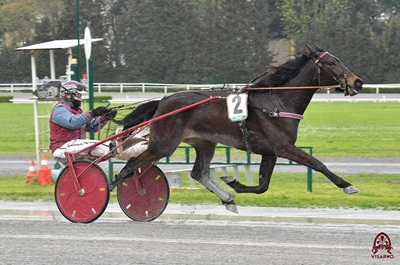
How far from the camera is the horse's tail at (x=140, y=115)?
846 cm

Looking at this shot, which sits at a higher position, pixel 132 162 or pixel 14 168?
pixel 132 162

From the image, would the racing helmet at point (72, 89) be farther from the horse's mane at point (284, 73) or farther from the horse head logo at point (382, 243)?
the horse head logo at point (382, 243)

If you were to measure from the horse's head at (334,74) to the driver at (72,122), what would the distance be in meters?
1.99

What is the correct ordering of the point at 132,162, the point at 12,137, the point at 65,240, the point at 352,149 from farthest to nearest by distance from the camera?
the point at 12,137
the point at 352,149
the point at 132,162
the point at 65,240

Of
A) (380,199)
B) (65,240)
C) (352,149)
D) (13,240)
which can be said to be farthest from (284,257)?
(352,149)

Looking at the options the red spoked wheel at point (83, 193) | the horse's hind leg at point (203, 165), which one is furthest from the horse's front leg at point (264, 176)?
the red spoked wheel at point (83, 193)

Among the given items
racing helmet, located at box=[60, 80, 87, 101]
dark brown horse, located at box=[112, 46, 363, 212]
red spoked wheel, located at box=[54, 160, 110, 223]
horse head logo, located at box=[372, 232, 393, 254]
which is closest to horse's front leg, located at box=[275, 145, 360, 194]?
dark brown horse, located at box=[112, 46, 363, 212]

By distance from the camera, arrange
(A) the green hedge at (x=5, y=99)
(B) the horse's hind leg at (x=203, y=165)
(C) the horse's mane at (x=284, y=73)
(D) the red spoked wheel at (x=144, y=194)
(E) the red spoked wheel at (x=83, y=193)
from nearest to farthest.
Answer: (E) the red spoked wheel at (x=83, y=193)
(C) the horse's mane at (x=284, y=73)
(D) the red spoked wheel at (x=144, y=194)
(B) the horse's hind leg at (x=203, y=165)
(A) the green hedge at (x=5, y=99)

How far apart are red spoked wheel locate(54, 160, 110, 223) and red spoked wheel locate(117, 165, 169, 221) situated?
1.10ft

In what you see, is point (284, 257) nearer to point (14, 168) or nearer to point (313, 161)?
point (313, 161)

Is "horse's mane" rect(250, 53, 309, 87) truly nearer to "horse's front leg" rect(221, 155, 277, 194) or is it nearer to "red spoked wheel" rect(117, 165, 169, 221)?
"horse's front leg" rect(221, 155, 277, 194)

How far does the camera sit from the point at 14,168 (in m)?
14.0

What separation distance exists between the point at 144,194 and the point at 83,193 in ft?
2.11

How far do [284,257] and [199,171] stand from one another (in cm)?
232
